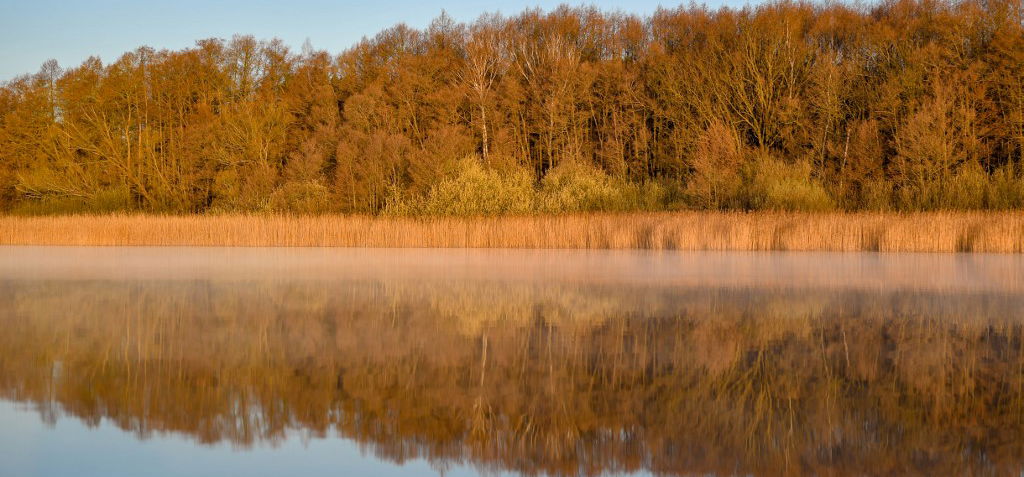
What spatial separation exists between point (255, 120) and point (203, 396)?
3361 centimetres

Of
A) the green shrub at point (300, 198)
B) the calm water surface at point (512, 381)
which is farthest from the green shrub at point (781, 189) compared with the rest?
the calm water surface at point (512, 381)

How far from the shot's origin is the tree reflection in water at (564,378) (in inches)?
161

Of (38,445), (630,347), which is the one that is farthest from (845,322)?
(38,445)

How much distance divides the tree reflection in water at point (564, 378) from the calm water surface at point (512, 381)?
0.8 inches

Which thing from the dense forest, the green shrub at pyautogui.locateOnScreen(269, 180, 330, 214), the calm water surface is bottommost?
the calm water surface

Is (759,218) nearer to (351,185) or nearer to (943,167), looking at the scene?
(943,167)

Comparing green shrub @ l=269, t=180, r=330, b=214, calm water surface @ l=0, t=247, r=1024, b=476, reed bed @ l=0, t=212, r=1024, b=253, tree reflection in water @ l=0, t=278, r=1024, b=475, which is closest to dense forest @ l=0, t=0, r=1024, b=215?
green shrub @ l=269, t=180, r=330, b=214

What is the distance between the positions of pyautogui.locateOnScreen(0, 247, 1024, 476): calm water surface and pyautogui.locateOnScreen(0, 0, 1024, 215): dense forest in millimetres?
17464

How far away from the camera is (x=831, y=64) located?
1287 inches

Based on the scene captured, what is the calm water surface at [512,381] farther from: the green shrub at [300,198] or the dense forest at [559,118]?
the green shrub at [300,198]

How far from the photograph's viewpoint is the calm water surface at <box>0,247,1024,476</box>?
3.97 metres

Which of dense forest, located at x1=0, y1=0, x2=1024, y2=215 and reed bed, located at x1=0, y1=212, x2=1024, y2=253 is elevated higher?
dense forest, located at x1=0, y1=0, x2=1024, y2=215

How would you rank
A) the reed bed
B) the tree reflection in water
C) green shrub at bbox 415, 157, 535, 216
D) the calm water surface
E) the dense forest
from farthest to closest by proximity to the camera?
the dense forest → green shrub at bbox 415, 157, 535, 216 → the reed bed → the tree reflection in water → the calm water surface

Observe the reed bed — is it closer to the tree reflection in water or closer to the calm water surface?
the calm water surface
